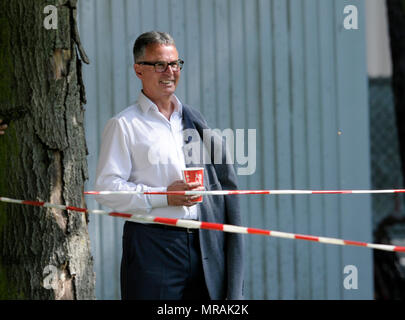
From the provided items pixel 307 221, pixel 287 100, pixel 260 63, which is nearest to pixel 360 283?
pixel 307 221

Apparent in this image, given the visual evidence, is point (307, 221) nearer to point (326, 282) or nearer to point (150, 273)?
point (326, 282)

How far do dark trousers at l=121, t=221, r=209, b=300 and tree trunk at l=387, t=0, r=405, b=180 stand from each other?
419 centimetres

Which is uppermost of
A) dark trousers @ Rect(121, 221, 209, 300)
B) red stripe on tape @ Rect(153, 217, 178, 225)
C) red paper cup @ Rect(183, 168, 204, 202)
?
red paper cup @ Rect(183, 168, 204, 202)

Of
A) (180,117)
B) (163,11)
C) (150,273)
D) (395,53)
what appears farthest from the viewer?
(395,53)

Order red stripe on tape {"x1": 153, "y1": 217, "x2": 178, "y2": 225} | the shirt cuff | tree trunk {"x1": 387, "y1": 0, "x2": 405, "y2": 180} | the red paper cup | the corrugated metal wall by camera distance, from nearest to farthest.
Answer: red stripe on tape {"x1": 153, "y1": 217, "x2": 178, "y2": 225}
the red paper cup
the shirt cuff
the corrugated metal wall
tree trunk {"x1": 387, "y1": 0, "x2": 405, "y2": 180}

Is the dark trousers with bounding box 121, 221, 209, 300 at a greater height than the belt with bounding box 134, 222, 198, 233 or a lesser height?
lesser

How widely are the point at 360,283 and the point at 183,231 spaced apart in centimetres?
341

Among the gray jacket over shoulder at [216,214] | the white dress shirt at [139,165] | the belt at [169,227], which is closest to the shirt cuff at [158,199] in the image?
the white dress shirt at [139,165]

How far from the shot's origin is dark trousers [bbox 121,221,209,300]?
3.69 meters

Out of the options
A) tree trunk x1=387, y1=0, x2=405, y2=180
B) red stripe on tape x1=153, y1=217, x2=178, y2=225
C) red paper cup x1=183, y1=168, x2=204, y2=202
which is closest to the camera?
red stripe on tape x1=153, y1=217, x2=178, y2=225

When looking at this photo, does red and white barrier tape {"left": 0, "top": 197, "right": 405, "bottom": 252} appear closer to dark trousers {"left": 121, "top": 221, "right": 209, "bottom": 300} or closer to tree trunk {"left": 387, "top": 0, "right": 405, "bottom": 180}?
dark trousers {"left": 121, "top": 221, "right": 209, "bottom": 300}

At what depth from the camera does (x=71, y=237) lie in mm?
3840

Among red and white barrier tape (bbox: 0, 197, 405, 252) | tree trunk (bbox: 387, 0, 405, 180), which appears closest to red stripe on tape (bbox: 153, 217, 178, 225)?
red and white barrier tape (bbox: 0, 197, 405, 252)

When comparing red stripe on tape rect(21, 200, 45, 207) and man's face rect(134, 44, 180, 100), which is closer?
red stripe on tape rect(21, 200, 45, 207)
